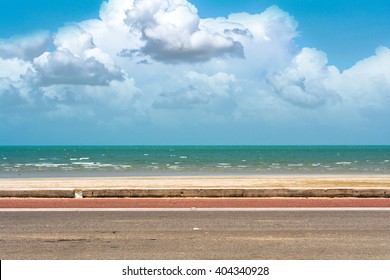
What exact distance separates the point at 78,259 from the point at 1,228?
3357 millimetres

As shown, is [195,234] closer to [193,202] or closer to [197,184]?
[193,202]

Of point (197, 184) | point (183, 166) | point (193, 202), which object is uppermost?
point (193, 202)

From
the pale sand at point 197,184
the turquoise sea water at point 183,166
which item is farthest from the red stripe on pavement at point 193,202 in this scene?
the turquoise sea water at point 183,166

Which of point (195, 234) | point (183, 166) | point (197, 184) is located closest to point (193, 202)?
point (195, 234)

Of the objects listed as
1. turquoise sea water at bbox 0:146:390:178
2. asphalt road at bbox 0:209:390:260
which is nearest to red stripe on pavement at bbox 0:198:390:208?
asphalt road at bbox 0:209:390:260

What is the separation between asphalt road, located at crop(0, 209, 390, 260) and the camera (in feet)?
26.7

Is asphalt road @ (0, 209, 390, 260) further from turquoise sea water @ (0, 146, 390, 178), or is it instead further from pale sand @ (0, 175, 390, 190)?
turquoise sea water @ (0, 146, 390, 178)

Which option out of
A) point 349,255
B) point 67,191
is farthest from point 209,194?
point 349,255

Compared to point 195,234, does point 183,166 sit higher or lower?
lower

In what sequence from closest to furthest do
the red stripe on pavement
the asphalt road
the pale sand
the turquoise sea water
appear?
the asphalt road < the red stripe on pavement < the pale sand < the turquoise sea water

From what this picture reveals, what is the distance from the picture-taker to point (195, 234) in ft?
31.8

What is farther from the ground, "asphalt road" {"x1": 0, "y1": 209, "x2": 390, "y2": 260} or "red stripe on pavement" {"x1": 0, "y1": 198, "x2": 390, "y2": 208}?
"red stripe on pavement" {"x1": 0, "y1": 198, "x2": 390, "y2": 208}

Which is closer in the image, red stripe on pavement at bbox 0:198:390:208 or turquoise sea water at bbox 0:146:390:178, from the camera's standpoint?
red stripe on pavement at bbox 0:198:390:208
